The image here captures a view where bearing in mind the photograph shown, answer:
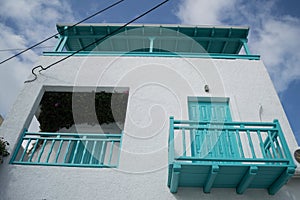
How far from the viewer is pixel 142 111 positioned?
562 centimetres

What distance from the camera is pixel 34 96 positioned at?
19.9 feet

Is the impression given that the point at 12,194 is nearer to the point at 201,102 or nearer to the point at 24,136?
the point at 24,136

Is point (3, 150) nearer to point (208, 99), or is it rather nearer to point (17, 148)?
point (17, 148)

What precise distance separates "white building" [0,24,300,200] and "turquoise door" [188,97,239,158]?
2 cm

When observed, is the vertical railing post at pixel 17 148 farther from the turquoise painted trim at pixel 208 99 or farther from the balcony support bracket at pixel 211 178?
the turquoise painted trim at pixel 208 99

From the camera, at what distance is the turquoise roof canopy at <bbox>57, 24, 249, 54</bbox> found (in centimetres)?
840

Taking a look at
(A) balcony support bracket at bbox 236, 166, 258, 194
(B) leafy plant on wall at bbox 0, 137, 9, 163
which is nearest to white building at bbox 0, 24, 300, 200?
(A) balcony support bracket at bbox 236, 166, 258, 194

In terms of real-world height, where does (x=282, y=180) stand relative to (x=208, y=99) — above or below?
below

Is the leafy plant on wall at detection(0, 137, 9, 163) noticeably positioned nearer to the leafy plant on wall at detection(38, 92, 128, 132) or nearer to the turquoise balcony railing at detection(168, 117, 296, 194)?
the leafy plant on wall at detection(38, 92, 128, 132)

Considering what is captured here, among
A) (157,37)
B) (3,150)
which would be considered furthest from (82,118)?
(157,37)

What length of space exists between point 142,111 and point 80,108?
223 cm

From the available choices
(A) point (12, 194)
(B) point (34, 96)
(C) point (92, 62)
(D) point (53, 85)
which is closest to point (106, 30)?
(C) point (92, 62)

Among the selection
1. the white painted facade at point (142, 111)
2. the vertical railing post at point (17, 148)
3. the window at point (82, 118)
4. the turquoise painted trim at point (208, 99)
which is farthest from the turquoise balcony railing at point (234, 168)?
the vertical railing post at point (17, 148)

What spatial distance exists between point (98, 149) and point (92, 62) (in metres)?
2.54
